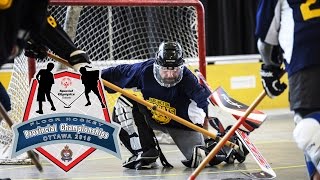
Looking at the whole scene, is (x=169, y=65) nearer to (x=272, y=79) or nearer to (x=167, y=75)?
(x=167, y=75)

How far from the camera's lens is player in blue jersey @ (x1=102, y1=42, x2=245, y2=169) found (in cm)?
593

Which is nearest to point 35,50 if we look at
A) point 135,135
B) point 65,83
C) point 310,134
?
point 65,83

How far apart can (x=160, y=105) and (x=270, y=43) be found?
7.77 feet

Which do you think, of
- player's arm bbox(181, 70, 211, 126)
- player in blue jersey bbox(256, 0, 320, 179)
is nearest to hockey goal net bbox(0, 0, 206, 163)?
player's arm bbox(181, 70, 211, 126)

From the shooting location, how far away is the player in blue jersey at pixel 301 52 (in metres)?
3.51

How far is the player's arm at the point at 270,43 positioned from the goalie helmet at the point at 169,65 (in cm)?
192

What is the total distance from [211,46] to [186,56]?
3484mm

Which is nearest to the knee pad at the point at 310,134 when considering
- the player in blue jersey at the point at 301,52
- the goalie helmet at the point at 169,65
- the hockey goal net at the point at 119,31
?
the player in blue jersey at the point at 301,52

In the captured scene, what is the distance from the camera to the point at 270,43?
148 inches

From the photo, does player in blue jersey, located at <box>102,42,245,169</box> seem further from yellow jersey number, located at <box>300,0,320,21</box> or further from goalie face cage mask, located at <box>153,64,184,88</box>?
yellow jersey number, located at <box>300,0,320,21</box>

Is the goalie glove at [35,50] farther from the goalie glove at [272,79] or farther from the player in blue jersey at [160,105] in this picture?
the goalie glove at [272,79]

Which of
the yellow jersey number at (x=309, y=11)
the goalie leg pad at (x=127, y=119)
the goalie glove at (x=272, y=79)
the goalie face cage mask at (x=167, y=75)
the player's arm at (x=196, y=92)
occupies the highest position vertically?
the yellow jersey number at (x=309, y=11)

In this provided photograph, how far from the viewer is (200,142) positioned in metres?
6.02
